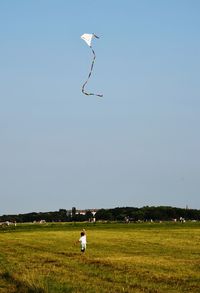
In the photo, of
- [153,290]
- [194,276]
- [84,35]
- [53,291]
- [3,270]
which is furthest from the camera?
[3,270]

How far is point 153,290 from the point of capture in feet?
59.9

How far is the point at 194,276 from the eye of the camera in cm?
2192

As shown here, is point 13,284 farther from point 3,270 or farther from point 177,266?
point 177,266

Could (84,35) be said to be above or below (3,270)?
above

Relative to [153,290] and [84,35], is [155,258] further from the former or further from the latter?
[84,35]

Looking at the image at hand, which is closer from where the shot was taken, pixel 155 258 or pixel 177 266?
pixel 177 266

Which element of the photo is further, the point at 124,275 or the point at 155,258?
the point at 155,258

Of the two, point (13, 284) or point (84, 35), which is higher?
point (84, 35)

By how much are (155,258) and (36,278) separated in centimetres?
1079

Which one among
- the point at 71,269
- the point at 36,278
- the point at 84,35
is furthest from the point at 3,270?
the point at 84,35

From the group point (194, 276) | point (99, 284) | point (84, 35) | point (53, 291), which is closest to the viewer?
point (84, 35)

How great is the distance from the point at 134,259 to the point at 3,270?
7.27 m

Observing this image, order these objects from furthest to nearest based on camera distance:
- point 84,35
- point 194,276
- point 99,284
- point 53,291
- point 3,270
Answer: point 3,270, point 194,276, point 99,284, point 53,291, point 84,35

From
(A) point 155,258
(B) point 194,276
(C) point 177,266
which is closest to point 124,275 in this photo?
(B) point 194,276
